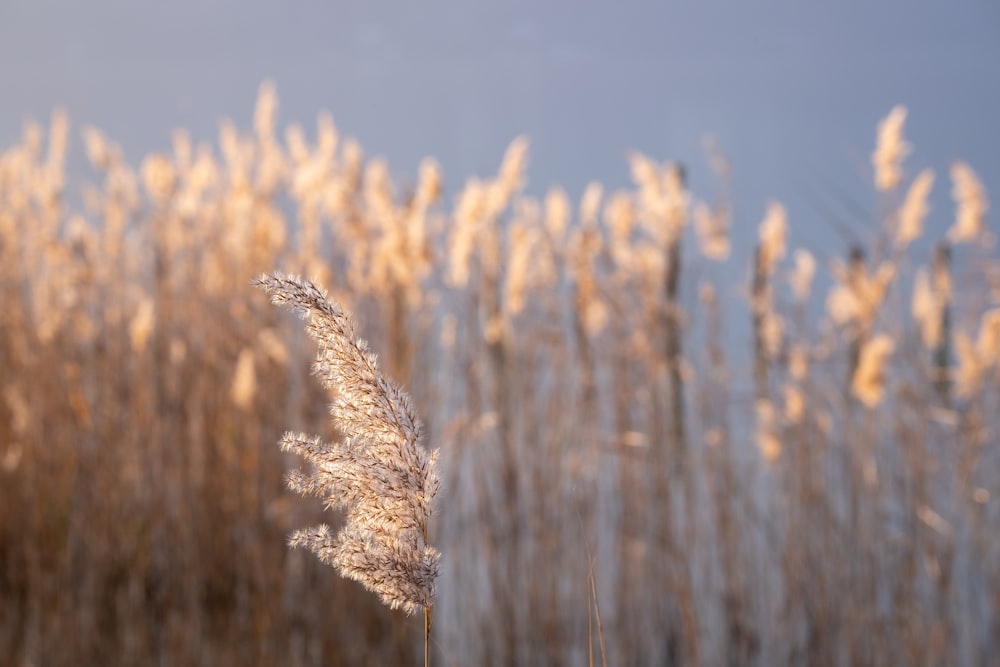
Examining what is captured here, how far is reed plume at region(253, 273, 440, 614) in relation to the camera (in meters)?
0.81

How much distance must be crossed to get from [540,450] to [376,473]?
2207 millimetres

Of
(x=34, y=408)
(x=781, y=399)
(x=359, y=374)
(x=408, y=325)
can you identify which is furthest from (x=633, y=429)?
(x=359, y=374)

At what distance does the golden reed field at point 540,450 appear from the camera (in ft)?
9.03

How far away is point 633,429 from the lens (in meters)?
3.15

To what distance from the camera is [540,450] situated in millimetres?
3006

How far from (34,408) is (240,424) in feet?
2.32

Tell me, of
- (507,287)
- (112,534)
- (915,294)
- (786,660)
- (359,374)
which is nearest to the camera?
(359,374)

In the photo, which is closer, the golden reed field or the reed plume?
the reed plume

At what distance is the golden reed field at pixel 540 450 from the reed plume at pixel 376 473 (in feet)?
5.84

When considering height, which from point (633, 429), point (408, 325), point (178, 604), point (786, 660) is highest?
point (408, 325)

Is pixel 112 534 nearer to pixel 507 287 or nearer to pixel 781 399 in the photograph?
pixel 507 287

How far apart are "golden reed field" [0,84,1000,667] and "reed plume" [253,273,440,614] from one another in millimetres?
1780

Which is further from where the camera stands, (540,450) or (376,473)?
(540,450)

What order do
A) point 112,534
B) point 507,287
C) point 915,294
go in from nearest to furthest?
point 507,287 → point 112,534 → point 915,294
